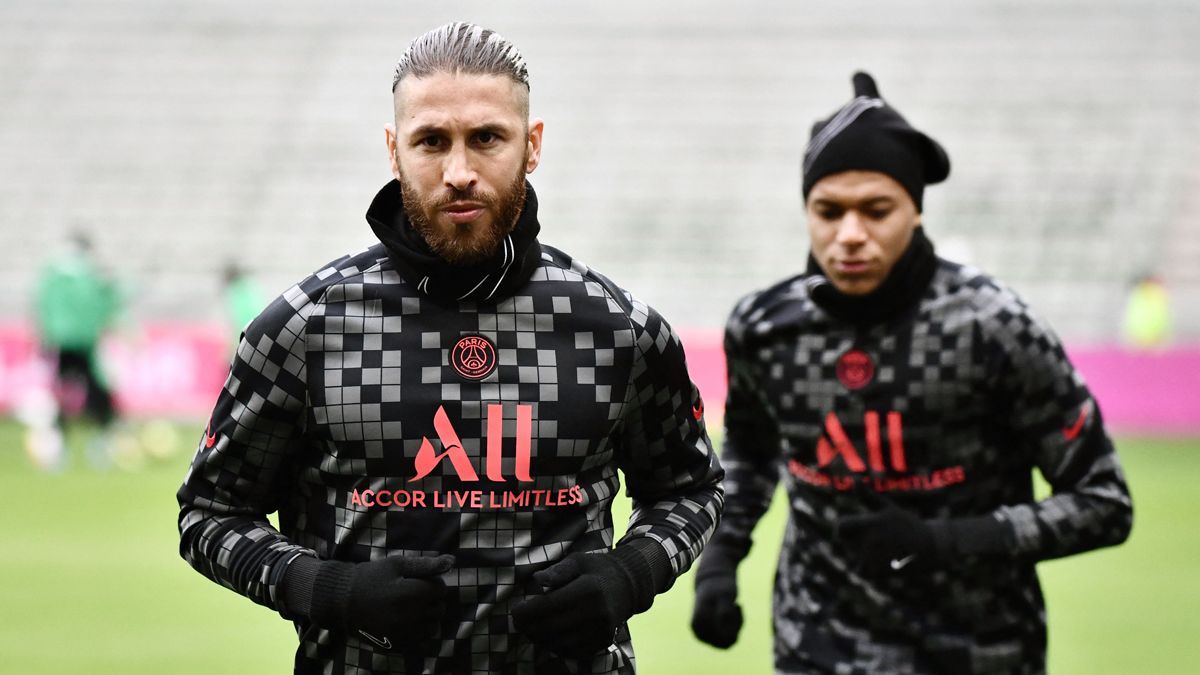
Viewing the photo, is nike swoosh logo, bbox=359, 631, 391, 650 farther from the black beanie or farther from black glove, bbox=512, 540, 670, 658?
the black beanie

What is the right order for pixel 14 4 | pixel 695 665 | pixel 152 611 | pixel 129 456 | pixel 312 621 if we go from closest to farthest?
pixel 312 621, pixel 695 665, pixel 152 611, pixel 129 456, pixel 14 4

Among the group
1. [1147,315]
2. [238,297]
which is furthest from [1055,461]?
[1147,315]

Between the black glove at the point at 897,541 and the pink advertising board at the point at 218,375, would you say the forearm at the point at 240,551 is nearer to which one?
the black glove at the point at 897,541

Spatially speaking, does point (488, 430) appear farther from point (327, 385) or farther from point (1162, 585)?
point (1162, 585)

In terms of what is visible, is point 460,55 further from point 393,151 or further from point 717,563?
point 717,563

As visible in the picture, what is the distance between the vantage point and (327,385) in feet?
9.70

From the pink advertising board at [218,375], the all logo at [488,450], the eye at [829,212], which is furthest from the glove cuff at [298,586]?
the pink advertising board at [218,375]

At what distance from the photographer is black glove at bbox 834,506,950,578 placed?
388 cm

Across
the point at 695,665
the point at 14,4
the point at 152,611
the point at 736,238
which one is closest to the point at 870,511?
the point at 695,665

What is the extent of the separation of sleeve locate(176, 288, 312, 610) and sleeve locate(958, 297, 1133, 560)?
5.61 feet

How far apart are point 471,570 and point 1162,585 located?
7.49m

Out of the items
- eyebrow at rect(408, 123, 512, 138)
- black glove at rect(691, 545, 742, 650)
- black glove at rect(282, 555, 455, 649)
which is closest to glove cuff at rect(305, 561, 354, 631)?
black glove at rect(282, 555, 455, 649)

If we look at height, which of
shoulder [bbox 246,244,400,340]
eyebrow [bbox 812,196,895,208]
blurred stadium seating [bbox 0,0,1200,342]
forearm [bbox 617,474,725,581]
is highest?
blurred stadium seating [bbox 0,0,1200,342]

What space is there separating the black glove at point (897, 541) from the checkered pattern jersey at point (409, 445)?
103cm
